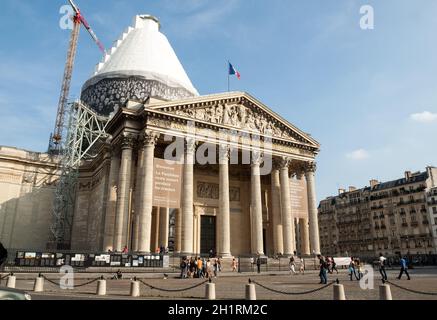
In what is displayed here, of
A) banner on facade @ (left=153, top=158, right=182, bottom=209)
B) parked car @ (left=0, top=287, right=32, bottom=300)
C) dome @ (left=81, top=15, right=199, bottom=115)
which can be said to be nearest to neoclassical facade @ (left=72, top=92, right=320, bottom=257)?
banner on facade @ (left=153, top=158, right=182, bottom=209)

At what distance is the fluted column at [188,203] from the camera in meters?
28.6

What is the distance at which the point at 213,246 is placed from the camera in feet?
124

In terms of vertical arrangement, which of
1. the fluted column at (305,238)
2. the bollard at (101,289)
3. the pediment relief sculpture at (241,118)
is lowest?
the bollard at (101,289)

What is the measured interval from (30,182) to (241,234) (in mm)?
25345

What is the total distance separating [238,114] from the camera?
115ft

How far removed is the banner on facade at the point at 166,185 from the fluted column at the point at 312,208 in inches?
601

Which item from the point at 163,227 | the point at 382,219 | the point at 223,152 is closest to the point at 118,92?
the point at 223,152

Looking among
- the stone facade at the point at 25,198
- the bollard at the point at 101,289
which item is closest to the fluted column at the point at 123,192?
the bollard at the point at 101,289

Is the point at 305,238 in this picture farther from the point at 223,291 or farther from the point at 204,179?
the point at 223,291

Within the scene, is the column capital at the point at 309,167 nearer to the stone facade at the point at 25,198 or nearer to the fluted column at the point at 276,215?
the fluted column at the point at 276,215

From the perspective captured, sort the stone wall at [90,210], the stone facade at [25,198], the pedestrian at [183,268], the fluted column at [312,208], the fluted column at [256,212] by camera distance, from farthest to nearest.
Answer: the stone facade at [25,198] < the fluted column at [312,208] < the stone wall at [90,210] < the fluted column at [256,212] < the pedestrian at [183,268]

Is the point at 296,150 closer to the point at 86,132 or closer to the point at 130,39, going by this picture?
the point at 86,132
